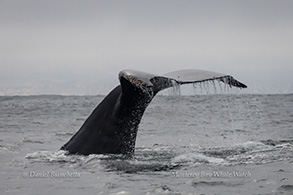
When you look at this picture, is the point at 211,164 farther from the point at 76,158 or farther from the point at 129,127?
the point at 76,158

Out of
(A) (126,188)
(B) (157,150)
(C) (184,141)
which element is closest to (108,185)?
(A) (126,188)

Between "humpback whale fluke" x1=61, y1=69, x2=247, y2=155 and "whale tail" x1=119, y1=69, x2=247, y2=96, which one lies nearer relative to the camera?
"whale tail" x1=119, y1=69, x2=247, y2=96

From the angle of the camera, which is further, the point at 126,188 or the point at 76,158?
the point at 76,158

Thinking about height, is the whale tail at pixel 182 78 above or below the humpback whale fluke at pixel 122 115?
above

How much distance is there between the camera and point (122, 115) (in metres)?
5.69

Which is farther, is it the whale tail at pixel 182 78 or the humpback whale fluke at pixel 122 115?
the humpback whale fluke at pixel 122 115

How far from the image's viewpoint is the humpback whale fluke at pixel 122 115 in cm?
543

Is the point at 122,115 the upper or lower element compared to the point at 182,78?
lower

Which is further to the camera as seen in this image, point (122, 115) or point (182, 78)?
point (122, 115)

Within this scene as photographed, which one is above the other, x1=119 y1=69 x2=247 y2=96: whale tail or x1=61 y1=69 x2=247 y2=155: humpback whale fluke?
x1=119 y1=69 x2=247 y2=96: whale tail

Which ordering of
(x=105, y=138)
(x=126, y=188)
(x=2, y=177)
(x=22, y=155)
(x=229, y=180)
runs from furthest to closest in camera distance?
(x=22, y=155) → (x=105, y=138) → (x=2, y=177) → (x=229, y=180) → (x=126, y=188)

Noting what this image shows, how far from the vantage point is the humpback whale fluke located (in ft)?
17.8

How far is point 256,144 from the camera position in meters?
8.02

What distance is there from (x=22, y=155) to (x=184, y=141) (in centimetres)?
357
